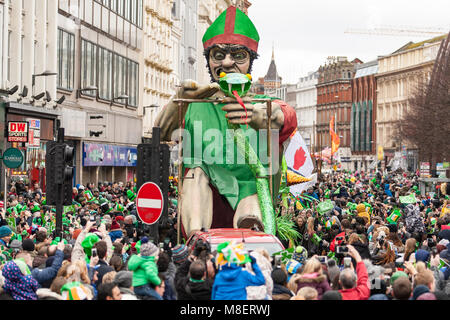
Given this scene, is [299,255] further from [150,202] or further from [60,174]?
[60,174]

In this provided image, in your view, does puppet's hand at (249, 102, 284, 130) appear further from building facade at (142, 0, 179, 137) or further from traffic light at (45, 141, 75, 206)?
building facade at (142, 0, 179, 137)

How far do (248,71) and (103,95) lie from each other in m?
33.1

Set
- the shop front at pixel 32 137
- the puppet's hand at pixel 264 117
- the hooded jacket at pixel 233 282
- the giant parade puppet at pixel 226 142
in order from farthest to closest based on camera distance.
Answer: the shop front at pixel 32 137, the puppet's hand at pixel 264 117, the giant parade puppet at pixel 226 142, the hooded jacket at pixel 233 282

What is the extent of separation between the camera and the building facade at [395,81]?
119250 millimetres

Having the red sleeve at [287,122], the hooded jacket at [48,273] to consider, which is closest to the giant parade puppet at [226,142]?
the red sleeve at [287,122]

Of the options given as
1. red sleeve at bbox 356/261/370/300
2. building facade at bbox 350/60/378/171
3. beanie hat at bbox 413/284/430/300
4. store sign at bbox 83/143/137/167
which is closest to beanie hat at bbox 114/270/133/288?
red sleeve at bbox 356/261/370/300

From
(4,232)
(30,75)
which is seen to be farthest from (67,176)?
(30,75)

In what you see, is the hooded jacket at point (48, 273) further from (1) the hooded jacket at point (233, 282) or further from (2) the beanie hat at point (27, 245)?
(1) the hooded jacket at point (233, 282)

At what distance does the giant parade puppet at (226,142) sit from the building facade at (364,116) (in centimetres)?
12418

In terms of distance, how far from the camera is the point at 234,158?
17.4m

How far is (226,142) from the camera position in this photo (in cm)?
1744
